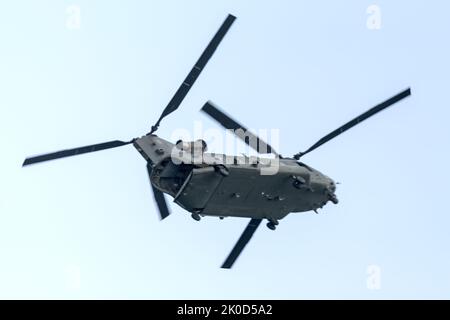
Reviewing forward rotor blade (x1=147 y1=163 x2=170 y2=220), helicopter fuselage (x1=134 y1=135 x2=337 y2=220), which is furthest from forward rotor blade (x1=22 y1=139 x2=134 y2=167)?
forward rotor blade (x1=147 y1=163 x2=170 y2=220)

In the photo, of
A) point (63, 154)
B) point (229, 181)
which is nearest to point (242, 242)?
point (229, 181)

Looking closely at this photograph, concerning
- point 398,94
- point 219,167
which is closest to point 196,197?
point 219,167

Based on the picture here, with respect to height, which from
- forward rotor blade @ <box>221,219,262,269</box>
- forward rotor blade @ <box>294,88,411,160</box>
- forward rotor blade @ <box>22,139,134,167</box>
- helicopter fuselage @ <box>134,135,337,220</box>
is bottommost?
forward rotor blade @ <box>221,219,262,269</box>

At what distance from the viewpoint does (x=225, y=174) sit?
1922 inches

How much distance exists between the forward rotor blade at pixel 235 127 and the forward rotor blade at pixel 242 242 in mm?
5004

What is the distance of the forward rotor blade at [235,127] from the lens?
4816 centimetres

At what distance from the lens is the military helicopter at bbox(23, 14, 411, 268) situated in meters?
49.0

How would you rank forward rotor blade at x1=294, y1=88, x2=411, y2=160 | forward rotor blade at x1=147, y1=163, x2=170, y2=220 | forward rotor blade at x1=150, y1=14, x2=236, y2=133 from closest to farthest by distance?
1. forward rotor blade at x1=150, y1=14, x2=236, y2=133
2. forward rotor blade at x1=294, y1=88, x2=411, y2=160
3. forward rotor blade at x1=147, y1=163, x2=170, y2=220

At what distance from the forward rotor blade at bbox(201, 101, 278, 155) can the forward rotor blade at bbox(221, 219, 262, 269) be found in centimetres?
500

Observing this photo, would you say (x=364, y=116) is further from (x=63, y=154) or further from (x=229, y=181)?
(x=63, y=154)

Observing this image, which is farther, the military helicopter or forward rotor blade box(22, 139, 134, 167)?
forward rotor blade box(22, 139, 134, 167)

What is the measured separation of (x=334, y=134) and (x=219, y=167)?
281 inches

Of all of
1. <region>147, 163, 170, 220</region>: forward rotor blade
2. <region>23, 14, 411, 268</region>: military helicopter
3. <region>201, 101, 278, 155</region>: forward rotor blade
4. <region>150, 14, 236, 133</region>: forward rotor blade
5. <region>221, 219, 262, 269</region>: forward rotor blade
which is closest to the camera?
<region>201, 101, 278, 155</region>: forward rotor blade

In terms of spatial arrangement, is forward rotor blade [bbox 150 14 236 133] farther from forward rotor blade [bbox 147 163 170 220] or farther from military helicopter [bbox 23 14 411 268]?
forward rotor blade [bbox 147 163 170 220]
